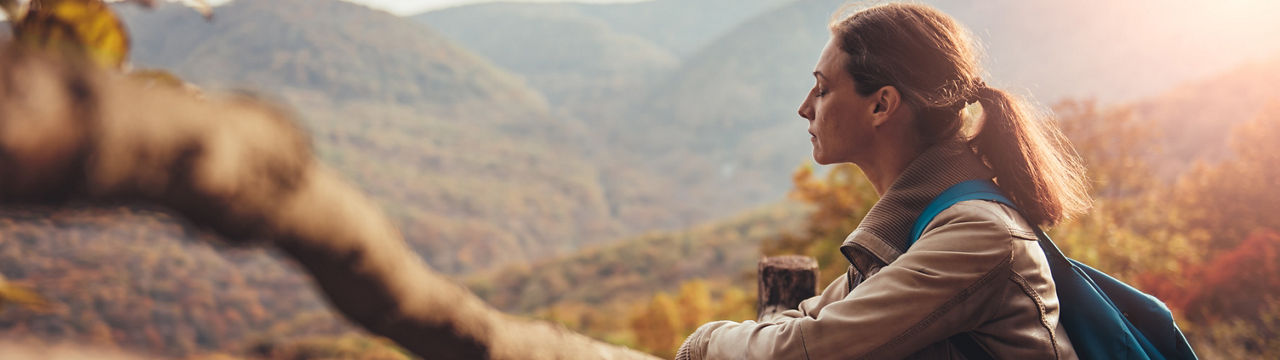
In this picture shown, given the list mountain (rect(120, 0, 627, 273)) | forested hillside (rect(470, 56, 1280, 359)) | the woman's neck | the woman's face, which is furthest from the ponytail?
mountain (rect(120, 0, 627, 273))

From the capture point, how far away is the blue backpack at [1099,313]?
131 centimetres

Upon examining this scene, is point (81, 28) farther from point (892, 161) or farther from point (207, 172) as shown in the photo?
point (892, 161)

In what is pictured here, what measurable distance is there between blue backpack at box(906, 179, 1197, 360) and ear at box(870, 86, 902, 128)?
0.18 meters

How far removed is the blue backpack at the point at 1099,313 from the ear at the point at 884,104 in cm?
18

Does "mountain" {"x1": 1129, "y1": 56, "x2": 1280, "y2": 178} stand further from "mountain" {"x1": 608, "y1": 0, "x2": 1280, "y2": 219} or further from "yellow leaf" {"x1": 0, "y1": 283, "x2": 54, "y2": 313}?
"yellow leaf" {"x1": 0, "y1": 283, "x2": 54, "y2": 313}

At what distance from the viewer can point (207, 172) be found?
0.57 m

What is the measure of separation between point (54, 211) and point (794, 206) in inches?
1987

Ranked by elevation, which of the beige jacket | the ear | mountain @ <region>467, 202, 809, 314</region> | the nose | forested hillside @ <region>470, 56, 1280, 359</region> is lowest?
mountain @ <region>467, 202, 809, 314</region>

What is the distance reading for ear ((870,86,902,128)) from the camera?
1399 mm

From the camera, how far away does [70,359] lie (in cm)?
56

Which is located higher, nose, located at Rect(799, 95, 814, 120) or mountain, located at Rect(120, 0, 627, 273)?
nose, located at Rect(799, 95, 814, 120)

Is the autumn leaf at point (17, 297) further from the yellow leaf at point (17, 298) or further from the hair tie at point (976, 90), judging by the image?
the hair tie at point (976, 90)

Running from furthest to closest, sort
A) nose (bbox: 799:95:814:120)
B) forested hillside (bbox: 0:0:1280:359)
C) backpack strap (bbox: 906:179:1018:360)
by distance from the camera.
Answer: forested hillside (bbox: 0:0:1280:359) < nose (bbox: 799:95:814:120) < backpack strap (bbox: 906:179:1018:360)

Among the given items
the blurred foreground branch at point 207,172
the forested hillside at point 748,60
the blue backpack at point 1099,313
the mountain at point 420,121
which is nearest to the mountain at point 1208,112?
the forested hillside at point 748,60
